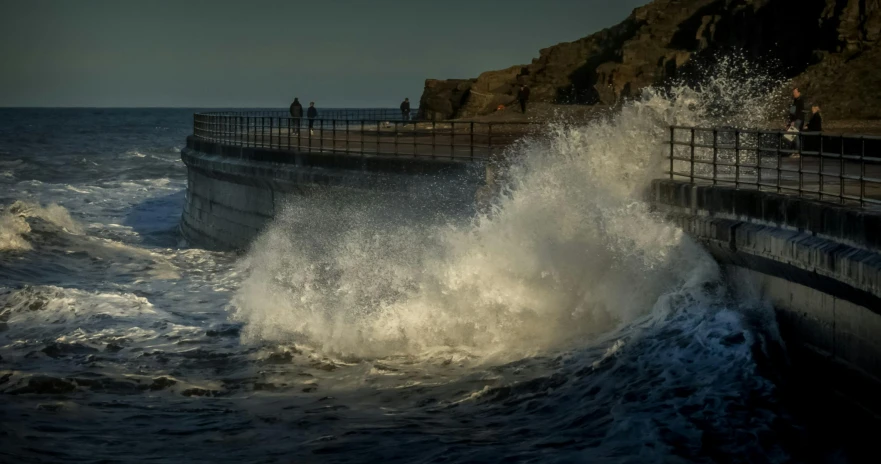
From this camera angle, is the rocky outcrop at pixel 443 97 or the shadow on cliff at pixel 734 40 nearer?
the shadow on cliff at pixel 734 40

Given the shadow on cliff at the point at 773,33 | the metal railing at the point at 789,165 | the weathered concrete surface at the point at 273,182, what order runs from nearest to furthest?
the metal railing at the point at 789,165 < the weathered concrete surface at the point at 273,182 < the shadow on cliff at the point at 773,33

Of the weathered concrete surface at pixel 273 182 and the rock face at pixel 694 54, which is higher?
the rock face at pixel 694 54

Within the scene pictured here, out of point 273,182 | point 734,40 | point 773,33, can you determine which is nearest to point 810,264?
point 273,182

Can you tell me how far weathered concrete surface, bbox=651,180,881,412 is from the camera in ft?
29.9

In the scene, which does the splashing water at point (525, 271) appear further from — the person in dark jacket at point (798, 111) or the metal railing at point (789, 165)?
the person in dark jacket at point (798, 111)

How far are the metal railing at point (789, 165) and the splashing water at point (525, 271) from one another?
0.70 meters

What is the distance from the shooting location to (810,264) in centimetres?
997

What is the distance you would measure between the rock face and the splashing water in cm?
1993

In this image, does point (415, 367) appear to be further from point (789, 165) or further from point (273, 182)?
point (273, 182)

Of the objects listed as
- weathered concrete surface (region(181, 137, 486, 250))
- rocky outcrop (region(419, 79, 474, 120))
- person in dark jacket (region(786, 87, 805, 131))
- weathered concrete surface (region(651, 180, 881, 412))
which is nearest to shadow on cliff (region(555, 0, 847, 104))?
rocky outcrop (region(419, 79, 474, 120))

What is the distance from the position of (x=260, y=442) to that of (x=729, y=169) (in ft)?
30.0

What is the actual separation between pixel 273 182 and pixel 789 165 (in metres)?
9.84

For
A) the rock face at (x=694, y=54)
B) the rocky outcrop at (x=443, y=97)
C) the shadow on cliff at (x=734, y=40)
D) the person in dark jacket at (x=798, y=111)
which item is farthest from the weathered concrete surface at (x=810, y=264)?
the rocky outcrop at (x=443, y=97)

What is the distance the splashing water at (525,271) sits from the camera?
41.5 ft
